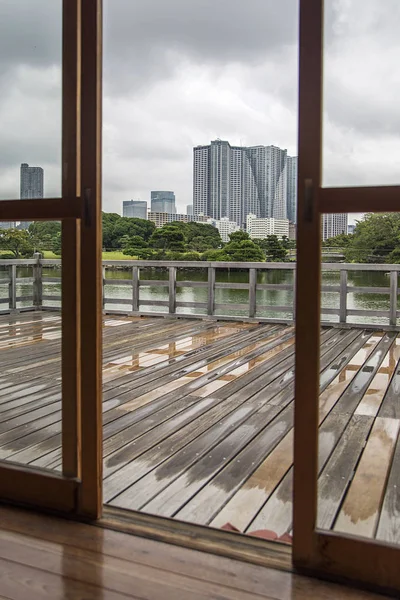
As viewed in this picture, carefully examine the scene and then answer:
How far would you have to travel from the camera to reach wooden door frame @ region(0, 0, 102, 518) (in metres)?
1.64

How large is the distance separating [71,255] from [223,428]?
137 cm

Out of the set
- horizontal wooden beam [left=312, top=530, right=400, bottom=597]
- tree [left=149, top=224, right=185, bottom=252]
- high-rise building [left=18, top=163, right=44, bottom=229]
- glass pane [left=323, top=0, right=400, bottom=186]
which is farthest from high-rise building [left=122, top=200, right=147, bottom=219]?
horizontal wooden beam [left=312, top=530, right=400, bottom=597]

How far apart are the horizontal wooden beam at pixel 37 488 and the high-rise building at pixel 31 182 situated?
0.93 m

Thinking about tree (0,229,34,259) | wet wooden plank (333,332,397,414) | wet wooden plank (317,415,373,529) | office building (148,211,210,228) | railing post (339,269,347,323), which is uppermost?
office building (148,211,210,228)

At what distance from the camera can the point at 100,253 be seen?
5.55ft

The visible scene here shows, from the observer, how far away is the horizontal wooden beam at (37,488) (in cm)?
171

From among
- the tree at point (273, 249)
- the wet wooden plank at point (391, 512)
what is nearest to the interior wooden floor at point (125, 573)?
the wet wooden plank at point (391, 512)

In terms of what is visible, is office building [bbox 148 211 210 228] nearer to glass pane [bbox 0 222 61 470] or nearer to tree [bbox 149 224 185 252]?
tree [bbox 149 224 185 252]

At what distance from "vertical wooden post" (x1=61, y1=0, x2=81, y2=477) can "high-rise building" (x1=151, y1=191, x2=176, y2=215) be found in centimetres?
830

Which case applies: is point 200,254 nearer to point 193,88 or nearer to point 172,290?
point 172,290

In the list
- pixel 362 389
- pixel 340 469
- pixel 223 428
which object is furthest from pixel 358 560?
pixel 362 389

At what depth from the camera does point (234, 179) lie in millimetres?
8328

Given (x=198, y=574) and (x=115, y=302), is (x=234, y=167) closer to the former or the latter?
(x=115, y=302)

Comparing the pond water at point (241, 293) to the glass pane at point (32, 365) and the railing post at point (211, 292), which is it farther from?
the glass pane at point (32, 365)
